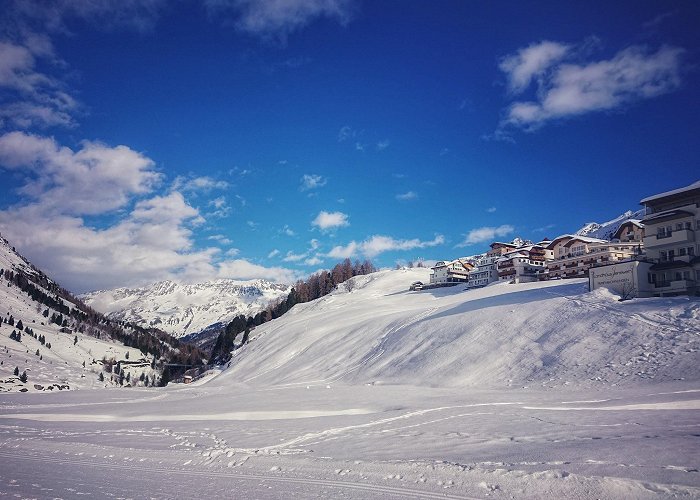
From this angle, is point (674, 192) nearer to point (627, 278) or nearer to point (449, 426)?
point (627, 278)

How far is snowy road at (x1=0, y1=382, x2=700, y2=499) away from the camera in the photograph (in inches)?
443

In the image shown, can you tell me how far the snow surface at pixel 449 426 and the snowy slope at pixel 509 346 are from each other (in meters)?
0.23

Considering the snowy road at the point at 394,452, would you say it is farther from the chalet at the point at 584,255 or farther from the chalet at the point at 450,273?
the chalet at the point at 450,273

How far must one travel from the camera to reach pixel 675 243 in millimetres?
49625

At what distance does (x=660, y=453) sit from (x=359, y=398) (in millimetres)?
24528

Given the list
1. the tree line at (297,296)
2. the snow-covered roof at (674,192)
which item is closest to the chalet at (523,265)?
the snow-covered roof at (674,192)

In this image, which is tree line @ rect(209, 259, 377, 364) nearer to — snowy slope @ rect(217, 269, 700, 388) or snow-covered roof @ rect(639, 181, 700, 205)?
snowy slope @ rect(217, 269, 700, 388)

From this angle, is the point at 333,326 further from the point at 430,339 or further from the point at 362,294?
the point at 362,294

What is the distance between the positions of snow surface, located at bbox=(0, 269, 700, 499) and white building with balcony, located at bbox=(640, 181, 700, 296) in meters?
5.56

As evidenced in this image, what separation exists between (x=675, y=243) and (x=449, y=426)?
4502cm

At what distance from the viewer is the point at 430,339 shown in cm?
5159

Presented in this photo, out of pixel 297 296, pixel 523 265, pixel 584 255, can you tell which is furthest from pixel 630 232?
pixel 297 296

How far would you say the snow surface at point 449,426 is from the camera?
11.7 meters

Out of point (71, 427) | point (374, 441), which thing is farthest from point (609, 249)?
point (71, 427)
